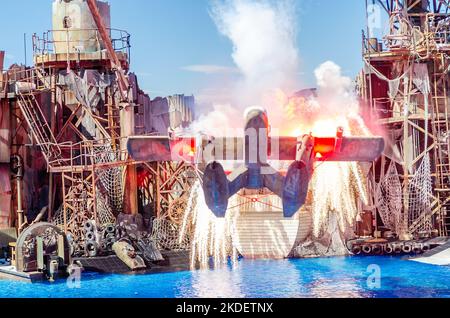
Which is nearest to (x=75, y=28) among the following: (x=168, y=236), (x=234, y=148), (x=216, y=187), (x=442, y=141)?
(x=168, y=236)

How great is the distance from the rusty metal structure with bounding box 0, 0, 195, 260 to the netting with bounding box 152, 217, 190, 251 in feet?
1.43

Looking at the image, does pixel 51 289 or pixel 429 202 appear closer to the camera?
pixel 51 289

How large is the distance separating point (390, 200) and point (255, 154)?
14.5m

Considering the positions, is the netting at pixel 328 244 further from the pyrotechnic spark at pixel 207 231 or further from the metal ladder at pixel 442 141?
the metal ladder at pixel 442 141

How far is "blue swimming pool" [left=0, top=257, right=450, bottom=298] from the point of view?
22.2m

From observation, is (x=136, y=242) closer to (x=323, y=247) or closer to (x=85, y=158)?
(x=85, y=158)

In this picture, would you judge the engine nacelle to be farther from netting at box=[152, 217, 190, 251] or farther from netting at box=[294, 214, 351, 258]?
netting at box=[294, 214, 351, 258]

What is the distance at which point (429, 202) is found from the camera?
29.8 meters

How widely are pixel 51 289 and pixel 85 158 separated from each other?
20.1 feet

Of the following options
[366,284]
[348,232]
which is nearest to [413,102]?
[348,232]

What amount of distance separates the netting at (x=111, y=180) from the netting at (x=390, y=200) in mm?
9024
